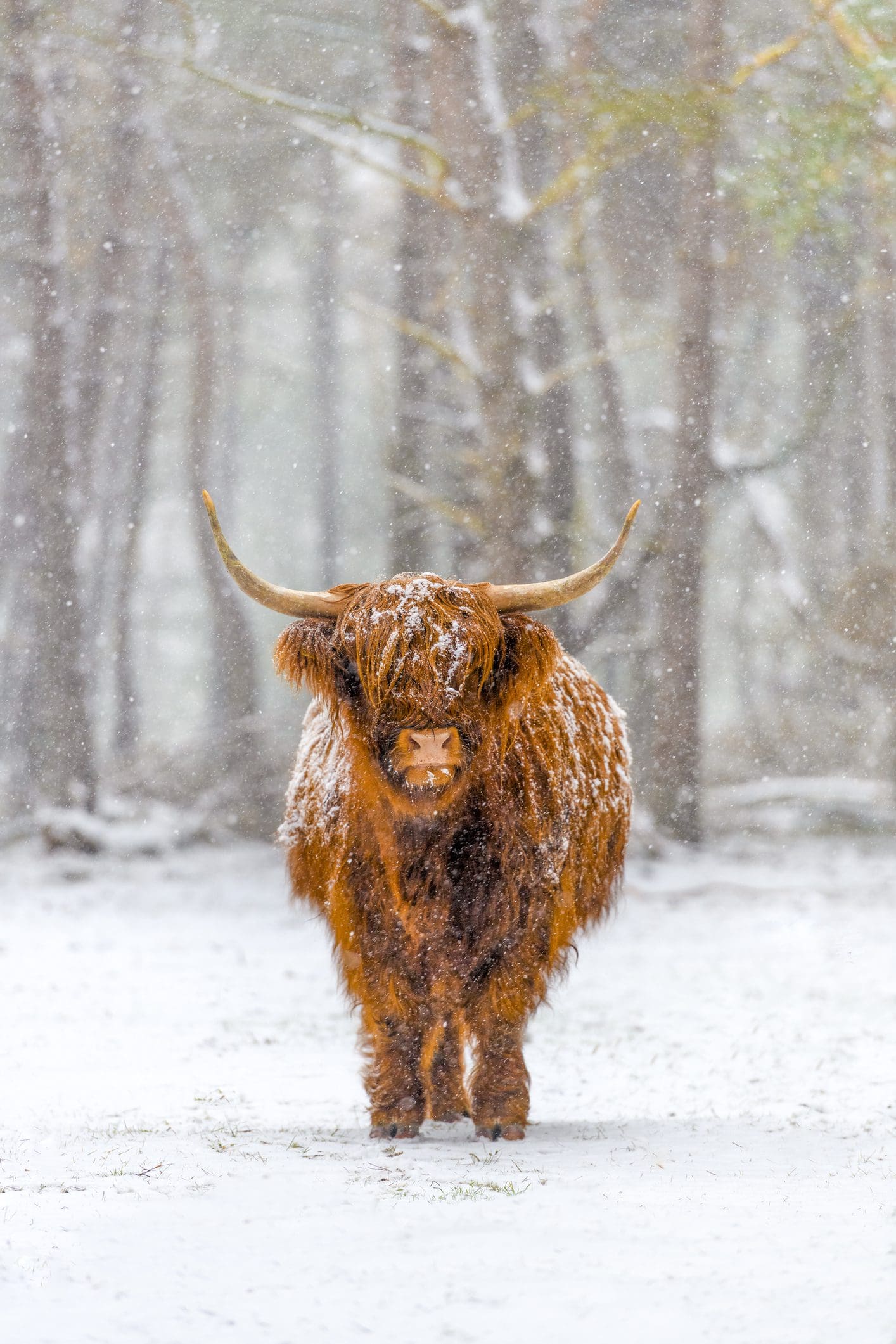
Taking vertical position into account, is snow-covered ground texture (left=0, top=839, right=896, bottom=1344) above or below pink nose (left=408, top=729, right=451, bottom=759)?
below

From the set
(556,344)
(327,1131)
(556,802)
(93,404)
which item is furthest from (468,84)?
(327,1131)

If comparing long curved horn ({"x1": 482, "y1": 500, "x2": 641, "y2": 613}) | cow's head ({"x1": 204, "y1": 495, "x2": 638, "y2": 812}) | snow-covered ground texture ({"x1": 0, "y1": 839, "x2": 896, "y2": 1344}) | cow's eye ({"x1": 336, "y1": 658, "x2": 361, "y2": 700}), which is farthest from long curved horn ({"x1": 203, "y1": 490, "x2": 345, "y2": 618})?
snow-covered ground texture ({"x1": 0, "y1": 839, "x2": 896, "y2": 1344})

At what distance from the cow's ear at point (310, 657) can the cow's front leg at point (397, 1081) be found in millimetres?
1147

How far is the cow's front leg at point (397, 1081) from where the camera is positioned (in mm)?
4871

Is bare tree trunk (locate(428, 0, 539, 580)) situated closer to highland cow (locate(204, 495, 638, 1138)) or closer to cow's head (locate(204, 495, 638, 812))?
highland cow (locate(204, 495, 638, 1138))

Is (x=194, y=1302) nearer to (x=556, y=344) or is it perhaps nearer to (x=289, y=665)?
(x=289, y=665)

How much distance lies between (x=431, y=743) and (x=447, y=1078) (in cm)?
143

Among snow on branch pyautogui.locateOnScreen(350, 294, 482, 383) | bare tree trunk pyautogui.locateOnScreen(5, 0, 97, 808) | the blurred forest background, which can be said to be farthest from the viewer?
bare tree trunk pyautogui.locateOnScreen(5, 0, 97, 808)

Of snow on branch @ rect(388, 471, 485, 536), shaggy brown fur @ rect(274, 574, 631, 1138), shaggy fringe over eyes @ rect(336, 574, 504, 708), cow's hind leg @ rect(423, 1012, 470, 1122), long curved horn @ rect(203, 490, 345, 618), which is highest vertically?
snow on branch @ rect(388, 471, 485, 536)

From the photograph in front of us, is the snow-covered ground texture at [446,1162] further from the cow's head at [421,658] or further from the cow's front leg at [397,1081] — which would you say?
the cow's head at [421,658]

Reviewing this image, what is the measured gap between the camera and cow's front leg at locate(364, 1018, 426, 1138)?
4871 millimetres

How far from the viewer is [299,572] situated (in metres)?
37.7

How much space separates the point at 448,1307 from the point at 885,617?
13.3 m

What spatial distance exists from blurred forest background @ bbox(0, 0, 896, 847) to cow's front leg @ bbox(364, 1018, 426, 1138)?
7.27 m
